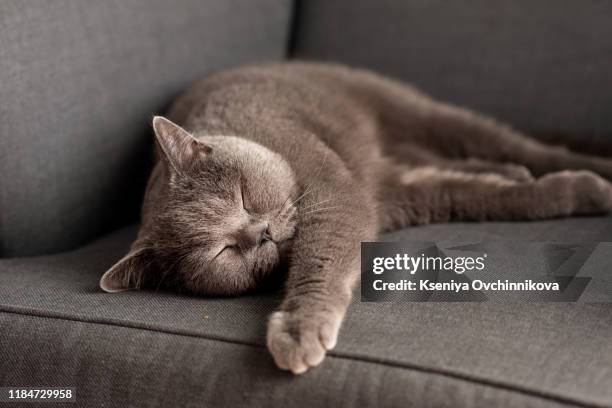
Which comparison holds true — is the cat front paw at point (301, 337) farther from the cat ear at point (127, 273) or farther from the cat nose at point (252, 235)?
the cat ear at point (127, 273)

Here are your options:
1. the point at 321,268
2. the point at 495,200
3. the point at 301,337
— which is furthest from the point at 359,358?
the point at 495,200

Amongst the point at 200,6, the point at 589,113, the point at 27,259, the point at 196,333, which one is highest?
the point at 200,6

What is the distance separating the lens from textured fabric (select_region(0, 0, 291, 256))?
5.05ft

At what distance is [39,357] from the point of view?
4.01 ft

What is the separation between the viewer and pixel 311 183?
4.74 ft

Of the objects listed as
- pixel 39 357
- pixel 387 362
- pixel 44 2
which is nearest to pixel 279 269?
pixel 387 362

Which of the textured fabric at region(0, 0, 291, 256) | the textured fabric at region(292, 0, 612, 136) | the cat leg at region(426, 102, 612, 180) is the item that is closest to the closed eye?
the textured fabric at region(0, 0, 291, 256)

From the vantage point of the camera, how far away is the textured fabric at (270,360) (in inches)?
39.3

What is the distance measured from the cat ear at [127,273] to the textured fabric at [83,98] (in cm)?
42

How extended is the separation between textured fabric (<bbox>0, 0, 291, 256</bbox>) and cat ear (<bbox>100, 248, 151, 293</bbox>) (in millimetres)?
415

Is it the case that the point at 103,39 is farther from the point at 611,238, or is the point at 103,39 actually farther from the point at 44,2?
the point at 611,238

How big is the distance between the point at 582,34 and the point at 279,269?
1.27 metres

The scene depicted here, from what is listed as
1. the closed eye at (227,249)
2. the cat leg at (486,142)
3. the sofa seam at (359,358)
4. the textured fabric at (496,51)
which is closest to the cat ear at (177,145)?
the closed eye at (227,249)

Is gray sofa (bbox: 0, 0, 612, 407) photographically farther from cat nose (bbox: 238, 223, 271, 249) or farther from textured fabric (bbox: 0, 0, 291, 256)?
cat nose (bbox: 238, 223, 271, 249)
